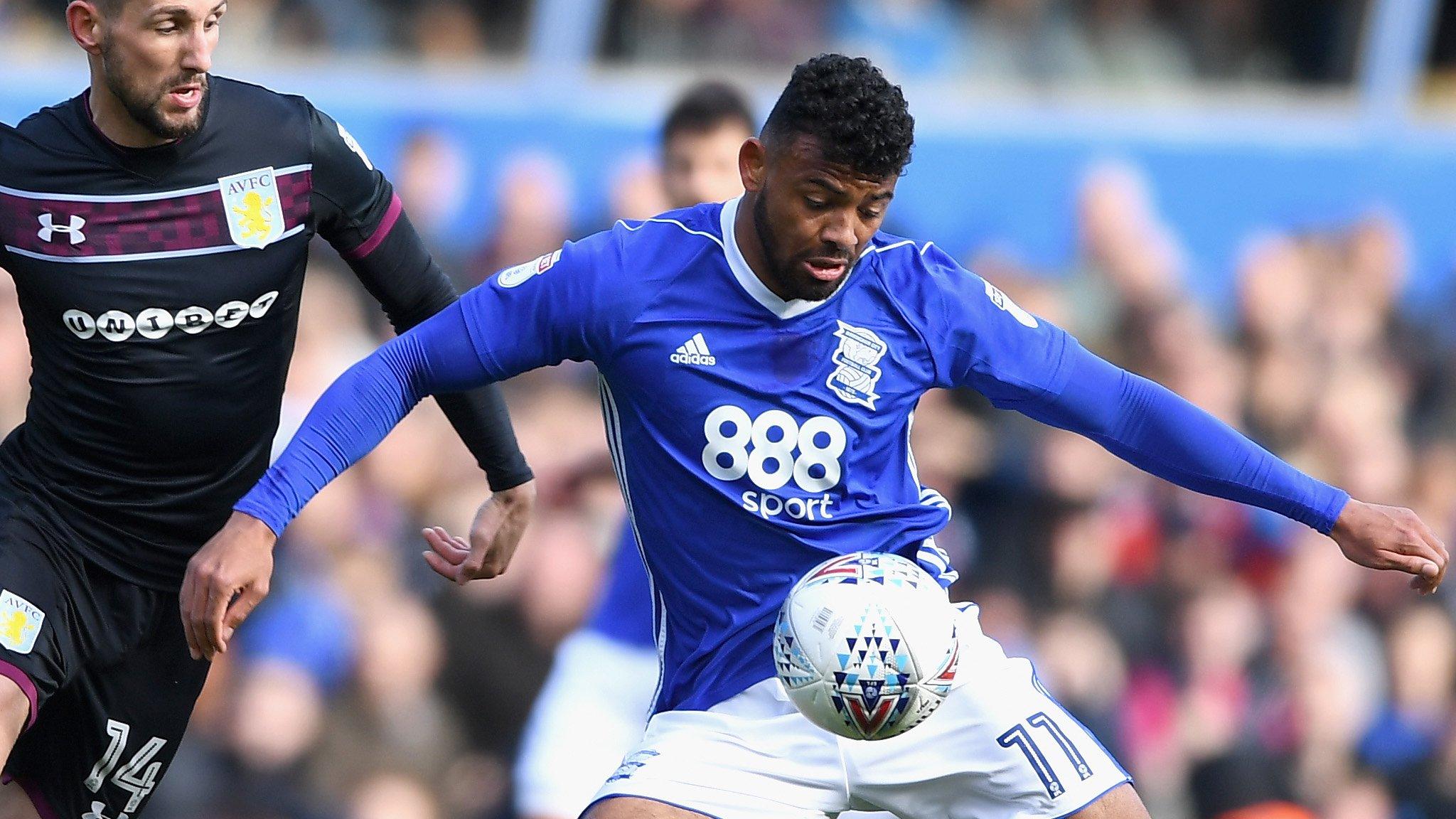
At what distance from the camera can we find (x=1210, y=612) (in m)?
10.2

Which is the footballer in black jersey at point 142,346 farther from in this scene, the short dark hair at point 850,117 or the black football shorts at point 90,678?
the short dark hair at point 850,117

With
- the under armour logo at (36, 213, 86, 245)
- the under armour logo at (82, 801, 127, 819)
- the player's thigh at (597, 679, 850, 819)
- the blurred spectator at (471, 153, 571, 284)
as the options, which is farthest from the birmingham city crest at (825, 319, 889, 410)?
the blurred spectator at (471, 153, 571, 284)

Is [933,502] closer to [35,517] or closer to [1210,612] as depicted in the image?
[35,517]

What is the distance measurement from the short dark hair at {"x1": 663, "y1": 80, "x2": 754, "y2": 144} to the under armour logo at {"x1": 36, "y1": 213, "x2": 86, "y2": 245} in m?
2.53

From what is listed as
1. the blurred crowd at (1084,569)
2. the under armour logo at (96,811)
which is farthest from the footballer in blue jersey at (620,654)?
the under armour logo at (96,811)

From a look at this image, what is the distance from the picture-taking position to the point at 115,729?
16.9 feet

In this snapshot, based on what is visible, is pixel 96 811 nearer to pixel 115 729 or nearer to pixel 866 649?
pixel 115 729

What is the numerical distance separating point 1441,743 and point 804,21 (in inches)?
196

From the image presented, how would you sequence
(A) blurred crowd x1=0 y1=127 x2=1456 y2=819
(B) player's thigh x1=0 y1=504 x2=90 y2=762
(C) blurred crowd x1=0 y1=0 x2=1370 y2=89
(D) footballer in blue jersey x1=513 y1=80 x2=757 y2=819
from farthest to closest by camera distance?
(C) blurred crowd x1=0 y1=0 x2=1370 y2=89 < (A) blurred crowd x1=0 y1=127 x2=1456 y2=819 < (D) footballer in blue jersey x1=513 y1=80 x2=757 y2=819 < (B) player's thigh x1=0 y1=504 x2=90 y2=762

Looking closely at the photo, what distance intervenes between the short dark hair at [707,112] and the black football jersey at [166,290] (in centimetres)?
182

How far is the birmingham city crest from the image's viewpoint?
482 centimetres

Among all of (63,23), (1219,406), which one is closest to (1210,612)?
(1219,406)

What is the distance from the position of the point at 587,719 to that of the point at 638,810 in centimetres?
227

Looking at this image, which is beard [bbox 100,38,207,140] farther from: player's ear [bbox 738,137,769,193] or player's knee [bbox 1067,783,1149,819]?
player's knee [bbox 1067,783,1149,819]
